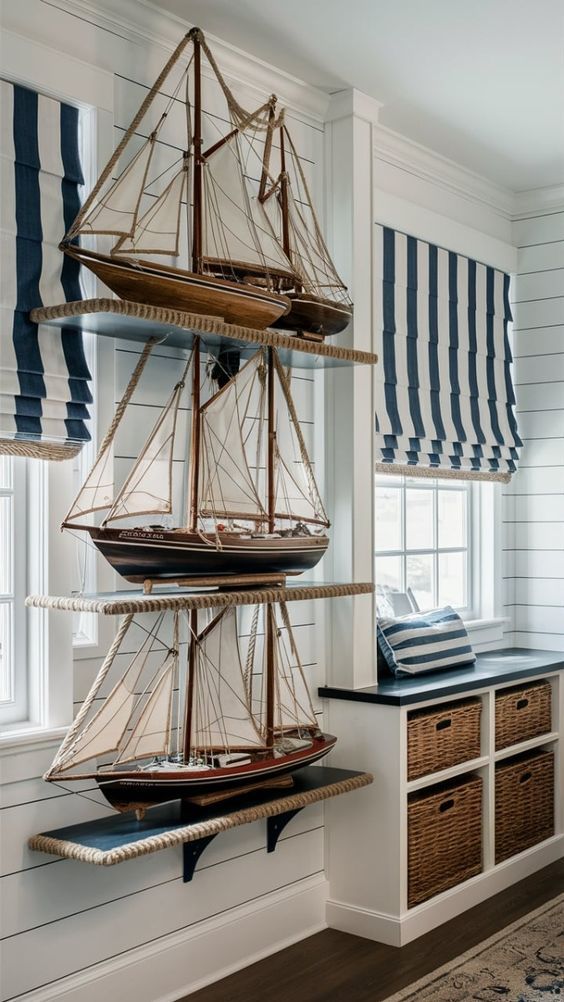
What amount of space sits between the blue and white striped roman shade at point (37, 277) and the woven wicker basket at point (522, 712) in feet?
6.39

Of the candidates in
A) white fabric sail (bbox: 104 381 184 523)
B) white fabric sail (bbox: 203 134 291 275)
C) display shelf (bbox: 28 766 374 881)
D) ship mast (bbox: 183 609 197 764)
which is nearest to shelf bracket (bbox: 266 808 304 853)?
display shelf (bbox: 28 766 374 881)

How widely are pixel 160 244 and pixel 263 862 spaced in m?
1.83

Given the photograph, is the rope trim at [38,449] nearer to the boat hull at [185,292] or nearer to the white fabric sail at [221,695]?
the boat hull at [185,292]

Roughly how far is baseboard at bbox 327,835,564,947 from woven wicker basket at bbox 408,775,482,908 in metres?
0.03

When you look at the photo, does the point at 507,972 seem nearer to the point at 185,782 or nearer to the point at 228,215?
the point at 185,782

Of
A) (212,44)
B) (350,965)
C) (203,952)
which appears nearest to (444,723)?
(350,965)

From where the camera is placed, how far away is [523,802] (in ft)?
12.4

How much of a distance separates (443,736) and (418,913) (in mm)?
548

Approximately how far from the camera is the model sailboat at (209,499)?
242 cm

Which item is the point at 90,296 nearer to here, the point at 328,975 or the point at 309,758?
the point at 309,758

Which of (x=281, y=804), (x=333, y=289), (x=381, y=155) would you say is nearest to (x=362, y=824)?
(x=281, y=804)

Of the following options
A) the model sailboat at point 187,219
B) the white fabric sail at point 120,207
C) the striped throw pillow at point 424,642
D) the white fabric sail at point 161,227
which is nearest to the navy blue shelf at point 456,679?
the striped throw pillow at point 424,642

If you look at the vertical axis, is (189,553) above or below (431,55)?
below

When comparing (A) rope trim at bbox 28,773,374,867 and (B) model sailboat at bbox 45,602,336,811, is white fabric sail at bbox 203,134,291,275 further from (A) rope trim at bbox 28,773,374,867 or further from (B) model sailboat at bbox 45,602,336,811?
(A) rope trim at bbox 28,773,374,867
